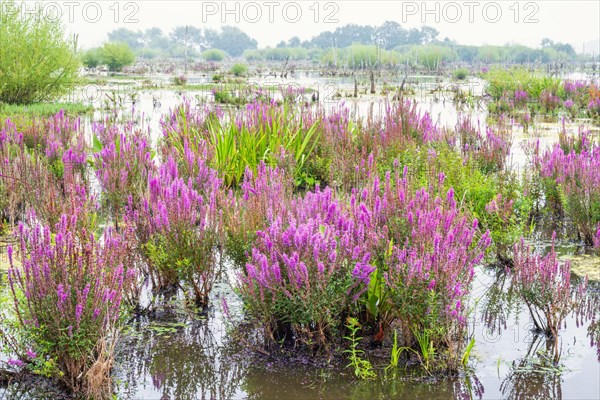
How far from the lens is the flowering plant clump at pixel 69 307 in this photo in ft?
12.8

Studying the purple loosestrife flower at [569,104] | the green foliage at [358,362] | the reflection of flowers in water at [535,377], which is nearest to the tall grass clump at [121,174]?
the green foliage at [358,362]

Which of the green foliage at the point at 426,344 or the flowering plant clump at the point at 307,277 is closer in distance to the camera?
the flowering plant clump at the point at 307,277

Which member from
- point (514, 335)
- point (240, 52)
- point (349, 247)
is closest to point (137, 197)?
point (349, 247)

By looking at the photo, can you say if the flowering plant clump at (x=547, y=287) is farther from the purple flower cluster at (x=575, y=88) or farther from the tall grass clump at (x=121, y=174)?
the purple flower cluster at (x=575, y=88)

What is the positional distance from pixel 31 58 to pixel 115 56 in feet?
121

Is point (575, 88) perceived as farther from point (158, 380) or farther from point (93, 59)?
point (93, 59)

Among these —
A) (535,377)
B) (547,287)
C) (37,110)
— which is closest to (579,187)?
(547,287)

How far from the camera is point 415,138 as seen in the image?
11.0m

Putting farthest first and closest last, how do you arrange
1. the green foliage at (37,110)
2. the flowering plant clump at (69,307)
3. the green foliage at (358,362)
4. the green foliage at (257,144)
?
the green foliage at (37,110) → the green foliage at (257,144) → the green foliage at (358,362) → the flowering plant clump at (69,307)

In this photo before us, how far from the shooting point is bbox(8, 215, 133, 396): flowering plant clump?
3908mm

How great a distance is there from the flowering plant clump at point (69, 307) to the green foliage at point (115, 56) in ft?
181

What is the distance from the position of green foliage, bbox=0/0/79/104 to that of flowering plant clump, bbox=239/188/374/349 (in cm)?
1765

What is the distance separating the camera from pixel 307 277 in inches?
163

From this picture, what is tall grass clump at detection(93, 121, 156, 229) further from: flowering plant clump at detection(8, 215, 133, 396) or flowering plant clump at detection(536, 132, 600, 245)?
flowering plant clump at detection(536, 132, 600, 245)
